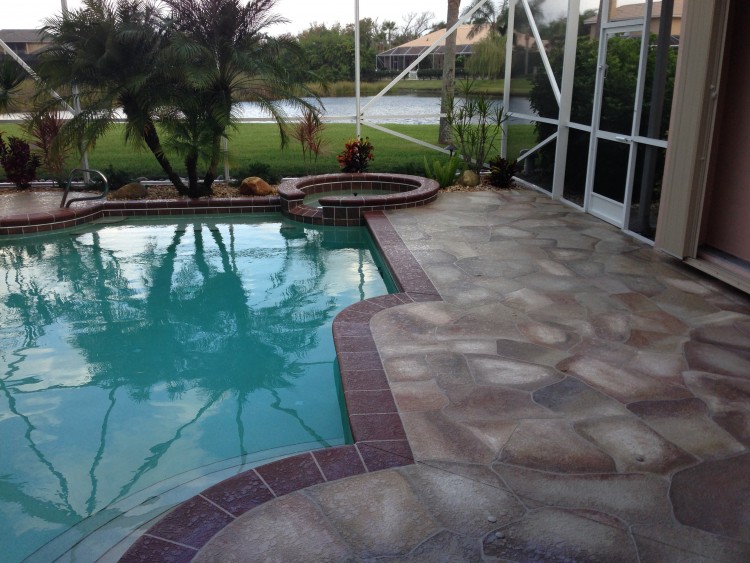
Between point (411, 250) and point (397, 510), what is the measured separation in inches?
167

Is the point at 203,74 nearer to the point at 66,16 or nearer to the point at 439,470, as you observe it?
the point at 66,16

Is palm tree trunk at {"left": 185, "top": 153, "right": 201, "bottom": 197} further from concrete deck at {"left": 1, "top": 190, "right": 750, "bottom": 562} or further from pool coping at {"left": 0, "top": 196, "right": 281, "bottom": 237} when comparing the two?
concrete deck at {"left": 1, "top": 190, "right": 750, "bottom": 562}

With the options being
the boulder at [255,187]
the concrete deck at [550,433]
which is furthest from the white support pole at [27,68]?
the concrete deck at [550,433]

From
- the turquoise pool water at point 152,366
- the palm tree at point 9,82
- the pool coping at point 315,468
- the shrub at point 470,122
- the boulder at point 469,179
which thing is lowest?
the turquoise pool water at point 152,366

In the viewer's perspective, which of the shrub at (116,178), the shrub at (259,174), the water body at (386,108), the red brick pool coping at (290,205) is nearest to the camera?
the red brick pool coping at (290,205)

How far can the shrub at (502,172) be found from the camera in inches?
402

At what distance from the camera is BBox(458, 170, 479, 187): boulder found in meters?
10.4

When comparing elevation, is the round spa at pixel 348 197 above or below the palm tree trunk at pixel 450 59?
below

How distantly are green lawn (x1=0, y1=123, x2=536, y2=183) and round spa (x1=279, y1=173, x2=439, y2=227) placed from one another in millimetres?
741

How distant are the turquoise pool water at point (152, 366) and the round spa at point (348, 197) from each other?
637mm

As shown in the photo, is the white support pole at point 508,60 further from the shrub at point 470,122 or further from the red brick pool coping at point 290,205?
the red brick pool coping at point 290,205

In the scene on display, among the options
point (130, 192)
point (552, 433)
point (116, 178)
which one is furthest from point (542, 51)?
point (552, 433)

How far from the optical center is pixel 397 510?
9.10 feet

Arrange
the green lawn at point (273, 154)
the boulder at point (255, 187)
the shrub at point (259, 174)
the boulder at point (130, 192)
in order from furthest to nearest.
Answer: the shrub at point (259, 174)
the green lawn at point (273, 154)
the boulder at point (255, 187)
the boulder at point (130, 192)
